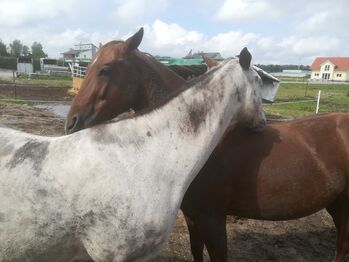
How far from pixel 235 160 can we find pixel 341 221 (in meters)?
1.52

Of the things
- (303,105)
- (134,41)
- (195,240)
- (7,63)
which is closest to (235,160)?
(195,240)

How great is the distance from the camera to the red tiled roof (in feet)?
290

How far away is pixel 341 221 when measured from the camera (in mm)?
3721

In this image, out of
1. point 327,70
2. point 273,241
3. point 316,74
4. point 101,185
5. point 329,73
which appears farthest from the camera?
point 316,74

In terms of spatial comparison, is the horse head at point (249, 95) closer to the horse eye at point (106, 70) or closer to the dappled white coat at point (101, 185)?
the dappled white coat at point (101, 185)

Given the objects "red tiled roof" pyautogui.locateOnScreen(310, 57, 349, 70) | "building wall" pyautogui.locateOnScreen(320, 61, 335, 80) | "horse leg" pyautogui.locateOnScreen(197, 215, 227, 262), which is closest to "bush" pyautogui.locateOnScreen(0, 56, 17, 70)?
"horse leg" pyautogui.locateOnScreen(197, 215, 227, 262)

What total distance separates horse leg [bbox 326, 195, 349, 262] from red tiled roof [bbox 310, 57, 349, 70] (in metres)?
94.7

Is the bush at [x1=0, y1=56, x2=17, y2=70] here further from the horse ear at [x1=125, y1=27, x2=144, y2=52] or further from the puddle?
the horse ear at [x1=125, y1=27, x2=144, y2=52]

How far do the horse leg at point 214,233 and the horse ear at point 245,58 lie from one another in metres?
1.32

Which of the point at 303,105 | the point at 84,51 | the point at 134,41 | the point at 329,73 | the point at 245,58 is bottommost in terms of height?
the point at 303,105

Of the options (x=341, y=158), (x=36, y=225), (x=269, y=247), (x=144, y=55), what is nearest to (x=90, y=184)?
(x=36, y=225)

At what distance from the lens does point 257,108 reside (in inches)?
104

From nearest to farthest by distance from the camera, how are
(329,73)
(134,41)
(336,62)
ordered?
1. (134,41)
2. (336,62)
3. (329,73)

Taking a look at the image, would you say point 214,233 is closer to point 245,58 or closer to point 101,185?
point 101,185
